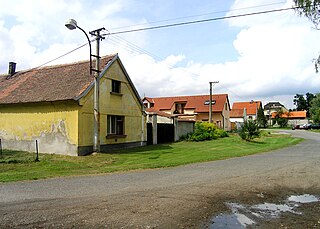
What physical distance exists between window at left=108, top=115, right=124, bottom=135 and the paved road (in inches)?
373

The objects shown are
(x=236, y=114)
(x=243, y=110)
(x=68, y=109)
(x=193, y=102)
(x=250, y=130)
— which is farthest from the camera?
(x=236, y=114)

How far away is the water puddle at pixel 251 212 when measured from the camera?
5652mm

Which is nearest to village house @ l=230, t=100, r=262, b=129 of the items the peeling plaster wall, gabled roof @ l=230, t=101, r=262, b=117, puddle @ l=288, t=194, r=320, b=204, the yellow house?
gabled roof @ l=230, t=101, r=262, b=117

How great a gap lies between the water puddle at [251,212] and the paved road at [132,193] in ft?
2.33

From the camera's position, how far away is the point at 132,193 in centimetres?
809

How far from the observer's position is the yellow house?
18.2 meters

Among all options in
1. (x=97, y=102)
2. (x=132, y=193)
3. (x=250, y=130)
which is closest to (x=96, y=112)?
(x=97, y=102)

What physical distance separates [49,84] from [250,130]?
1730cm

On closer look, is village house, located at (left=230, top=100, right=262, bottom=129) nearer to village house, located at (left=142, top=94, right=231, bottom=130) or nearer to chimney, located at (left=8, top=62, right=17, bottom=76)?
village house, located at (left=142, top=94, right=231, bottom=130)

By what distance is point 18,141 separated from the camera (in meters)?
20.1

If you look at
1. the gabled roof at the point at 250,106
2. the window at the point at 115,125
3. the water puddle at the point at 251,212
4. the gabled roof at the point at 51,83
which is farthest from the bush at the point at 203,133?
the gabled roof at the point at 250,106

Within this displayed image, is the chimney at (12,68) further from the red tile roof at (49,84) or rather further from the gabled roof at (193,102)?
the gabled roof at (193,102)

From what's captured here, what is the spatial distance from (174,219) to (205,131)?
26.4m

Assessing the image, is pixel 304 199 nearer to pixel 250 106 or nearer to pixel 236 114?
pixel 236 114
